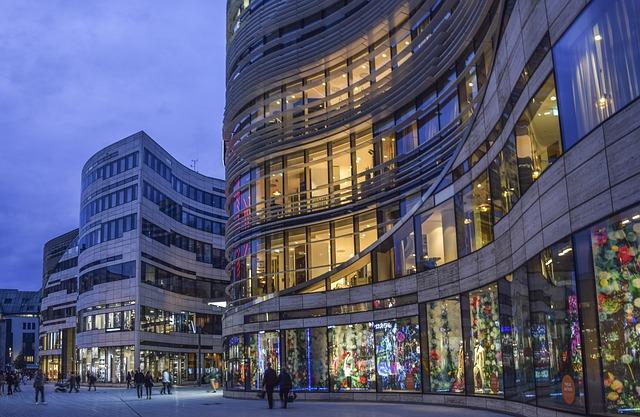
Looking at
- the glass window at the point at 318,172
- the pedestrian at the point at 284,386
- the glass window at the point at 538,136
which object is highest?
the glass window at the point at 318,172

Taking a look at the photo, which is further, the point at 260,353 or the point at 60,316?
the point at 60,316

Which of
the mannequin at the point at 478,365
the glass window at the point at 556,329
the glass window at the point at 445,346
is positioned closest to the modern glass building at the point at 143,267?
the glass window at the point at 445,346

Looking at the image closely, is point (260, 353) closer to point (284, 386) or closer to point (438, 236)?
point (284, 386)

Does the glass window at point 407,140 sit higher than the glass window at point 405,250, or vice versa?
the glass window at point 407,140

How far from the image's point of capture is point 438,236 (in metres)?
25.9

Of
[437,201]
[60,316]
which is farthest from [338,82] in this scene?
[60,316]

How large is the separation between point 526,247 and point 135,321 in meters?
61.7

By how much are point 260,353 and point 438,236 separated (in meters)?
13.4

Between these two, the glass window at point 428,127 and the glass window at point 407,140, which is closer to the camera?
the glass window at point 428,127

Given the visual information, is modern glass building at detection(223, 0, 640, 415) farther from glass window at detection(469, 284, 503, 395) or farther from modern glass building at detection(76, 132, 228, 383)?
modern glass building at detection(76, 132, 228, 383)

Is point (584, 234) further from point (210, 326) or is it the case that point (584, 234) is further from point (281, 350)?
point (210, 326)

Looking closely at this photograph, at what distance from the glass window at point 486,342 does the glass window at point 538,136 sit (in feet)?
16.7

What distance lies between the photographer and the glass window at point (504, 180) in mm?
18453

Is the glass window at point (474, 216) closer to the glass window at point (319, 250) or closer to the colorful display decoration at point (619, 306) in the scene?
the colorful display decoration at point (619, 306)
